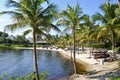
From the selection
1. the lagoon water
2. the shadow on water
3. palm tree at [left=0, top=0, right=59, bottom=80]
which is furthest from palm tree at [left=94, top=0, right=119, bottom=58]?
palm tree at [left=0, top=0, right=59, bottom=80]

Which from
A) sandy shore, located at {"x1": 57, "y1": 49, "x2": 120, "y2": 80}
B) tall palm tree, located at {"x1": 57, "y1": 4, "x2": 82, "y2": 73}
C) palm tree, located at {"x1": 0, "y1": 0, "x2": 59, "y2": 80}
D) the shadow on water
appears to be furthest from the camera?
the shadow on water

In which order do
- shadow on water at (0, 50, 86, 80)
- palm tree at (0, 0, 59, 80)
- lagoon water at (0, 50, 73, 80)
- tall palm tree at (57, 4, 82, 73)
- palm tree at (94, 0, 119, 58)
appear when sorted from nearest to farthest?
palm tree at (0, 0, 59, 80) < tall palm tree at (57, 4, 82, 73) < palm tree at (94, 0, 119, 58) < shadow on water at (0, 50, 86, 80) < lagoon water at (0, 50, 73, 80)

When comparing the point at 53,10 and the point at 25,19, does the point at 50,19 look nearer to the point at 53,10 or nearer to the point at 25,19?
the point at 53,10

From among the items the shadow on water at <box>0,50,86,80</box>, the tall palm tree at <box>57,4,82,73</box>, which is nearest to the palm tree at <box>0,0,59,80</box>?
the tall palm tree at <box>57,4,82,73</box>

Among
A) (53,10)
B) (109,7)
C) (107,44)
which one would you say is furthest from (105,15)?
(107,44)

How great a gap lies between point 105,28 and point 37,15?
13567 millimetres

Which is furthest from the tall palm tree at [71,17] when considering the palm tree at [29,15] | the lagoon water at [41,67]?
the lagoon water at [41,67]

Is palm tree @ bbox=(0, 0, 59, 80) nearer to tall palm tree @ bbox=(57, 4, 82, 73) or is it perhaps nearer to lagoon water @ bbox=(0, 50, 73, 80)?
tall palm tree @ bbox=(57, 4, 82, 73)

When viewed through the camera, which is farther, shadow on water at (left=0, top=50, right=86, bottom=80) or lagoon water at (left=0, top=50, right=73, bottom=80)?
→ lagoon water at (left=0, top=50, right=73, bottom=80)

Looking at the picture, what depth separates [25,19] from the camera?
17.1m

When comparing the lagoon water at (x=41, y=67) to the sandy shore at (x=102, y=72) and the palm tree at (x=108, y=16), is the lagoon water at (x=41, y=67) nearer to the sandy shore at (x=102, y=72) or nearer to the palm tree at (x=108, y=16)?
the sandy shore at (x=102, y=72)

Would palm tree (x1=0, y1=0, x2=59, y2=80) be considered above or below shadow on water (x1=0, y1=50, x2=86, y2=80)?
above

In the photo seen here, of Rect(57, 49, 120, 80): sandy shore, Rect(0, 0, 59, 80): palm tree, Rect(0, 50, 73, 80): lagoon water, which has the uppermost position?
Rect(0, 0, 59, 80): palm tree

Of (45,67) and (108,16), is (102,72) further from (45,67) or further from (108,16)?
(45,67)
